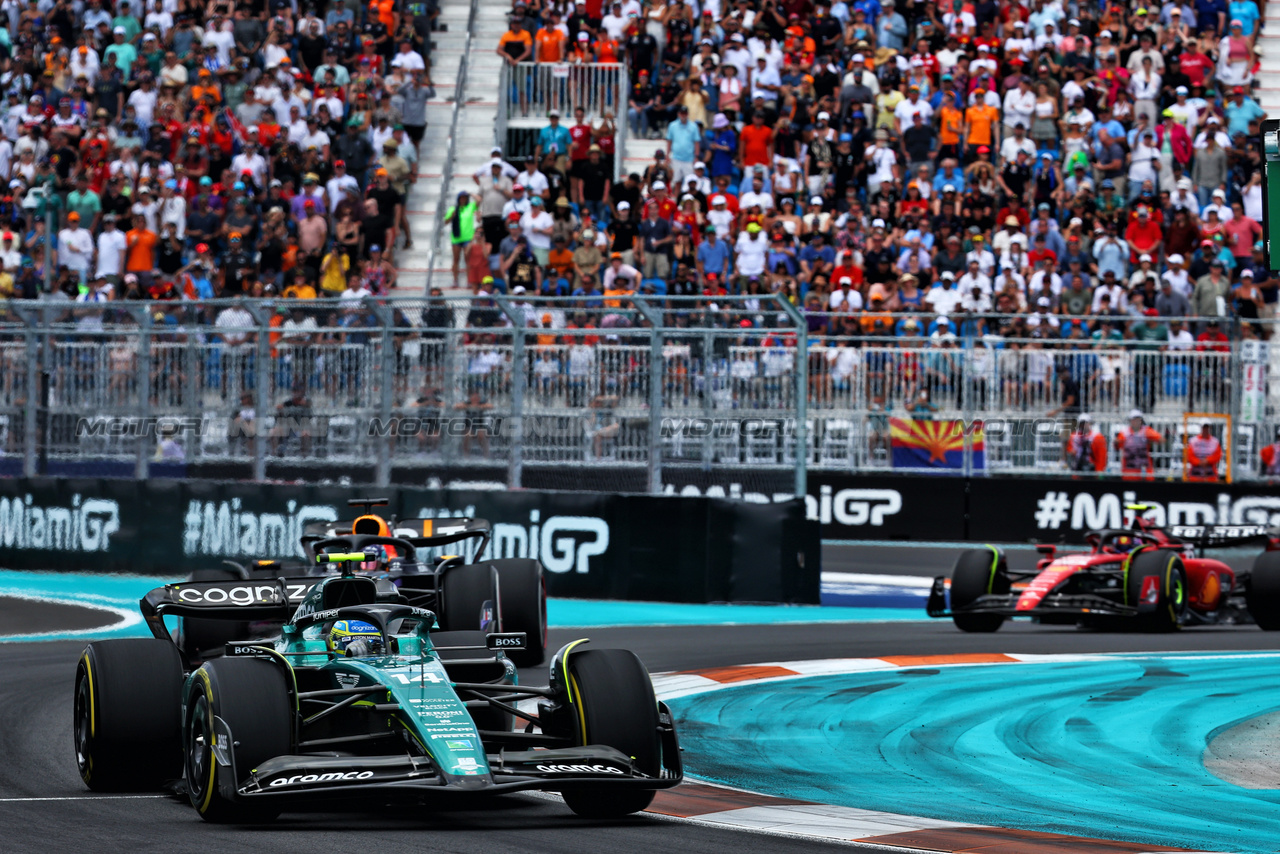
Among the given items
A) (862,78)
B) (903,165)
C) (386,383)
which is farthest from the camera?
(862,78)

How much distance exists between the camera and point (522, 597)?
1306 centimetres

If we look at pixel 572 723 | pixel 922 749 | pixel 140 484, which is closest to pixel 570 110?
pixel 140 484

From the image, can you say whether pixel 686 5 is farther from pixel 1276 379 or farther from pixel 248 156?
pixel 1276 379

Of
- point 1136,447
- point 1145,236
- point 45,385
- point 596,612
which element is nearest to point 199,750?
point 596,612

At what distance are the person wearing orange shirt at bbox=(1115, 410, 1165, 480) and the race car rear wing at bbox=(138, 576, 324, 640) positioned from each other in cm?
1294

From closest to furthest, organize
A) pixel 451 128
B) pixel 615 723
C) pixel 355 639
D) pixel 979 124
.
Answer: pixel 615 723 < pixel 355 639 < pixel 979 124 < pixel 451 128

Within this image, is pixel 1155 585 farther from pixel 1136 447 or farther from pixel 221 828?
pixel 221 828

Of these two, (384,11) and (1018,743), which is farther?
(384,11)

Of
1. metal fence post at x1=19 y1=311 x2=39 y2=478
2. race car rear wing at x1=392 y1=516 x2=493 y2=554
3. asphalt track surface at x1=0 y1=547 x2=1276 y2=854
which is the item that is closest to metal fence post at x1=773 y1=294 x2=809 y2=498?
race car rear wing at x1=392 y1=516 x2=493 y2=554

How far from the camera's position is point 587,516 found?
18.8 m

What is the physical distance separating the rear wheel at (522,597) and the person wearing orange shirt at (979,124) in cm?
1407

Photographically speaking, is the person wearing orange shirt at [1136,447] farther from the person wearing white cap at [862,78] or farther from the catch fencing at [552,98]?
the catch fencing at [552,98]

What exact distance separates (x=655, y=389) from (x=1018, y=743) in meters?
8.45

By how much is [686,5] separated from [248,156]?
647cm
